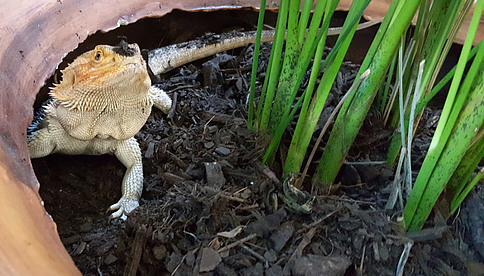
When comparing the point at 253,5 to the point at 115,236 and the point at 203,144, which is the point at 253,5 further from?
the point at 115,236

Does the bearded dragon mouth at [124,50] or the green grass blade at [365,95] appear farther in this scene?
the bearded dragon mouth at [124,50]

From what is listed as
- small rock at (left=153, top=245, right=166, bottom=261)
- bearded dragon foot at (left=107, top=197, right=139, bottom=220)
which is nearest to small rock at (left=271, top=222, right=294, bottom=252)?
small rock at (left=153, top=245, right=166, bottom=261)

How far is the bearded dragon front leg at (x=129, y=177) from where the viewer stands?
1.33m

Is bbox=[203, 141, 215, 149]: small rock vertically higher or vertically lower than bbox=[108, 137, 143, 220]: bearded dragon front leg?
higher

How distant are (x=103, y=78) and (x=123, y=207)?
0.40m

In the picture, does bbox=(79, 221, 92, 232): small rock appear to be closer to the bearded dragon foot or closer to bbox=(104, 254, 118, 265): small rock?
the bearded dragon foot

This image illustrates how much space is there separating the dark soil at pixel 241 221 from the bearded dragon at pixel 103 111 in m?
0.07

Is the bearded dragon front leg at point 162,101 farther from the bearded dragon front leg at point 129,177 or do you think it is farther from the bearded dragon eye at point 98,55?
the bearded dragon eye at point 98,55

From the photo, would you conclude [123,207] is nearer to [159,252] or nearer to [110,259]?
[110,259]

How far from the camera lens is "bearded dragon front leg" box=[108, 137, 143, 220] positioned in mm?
1332

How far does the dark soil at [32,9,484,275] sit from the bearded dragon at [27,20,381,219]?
7 cm

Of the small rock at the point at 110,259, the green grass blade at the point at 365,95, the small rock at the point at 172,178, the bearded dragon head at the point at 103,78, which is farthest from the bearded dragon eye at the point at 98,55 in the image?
the green grass blade at the point at 365,95

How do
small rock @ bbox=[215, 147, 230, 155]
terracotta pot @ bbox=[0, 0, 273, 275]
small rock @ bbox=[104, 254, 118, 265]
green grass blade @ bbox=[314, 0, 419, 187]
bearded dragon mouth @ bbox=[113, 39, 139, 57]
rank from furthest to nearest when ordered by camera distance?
small rock @ bbox=[215, 147, 230, 155]
bearded dragon mouth @ bbox=[113, 39, 139, 57]
small rock @ bbox=[104, 254, 118, 265]
green grass blade @ bbox=[314, 0, 419, 187]
terracotta pot @ bbox=[0, 0, 273, 275]

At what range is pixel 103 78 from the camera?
123cm
